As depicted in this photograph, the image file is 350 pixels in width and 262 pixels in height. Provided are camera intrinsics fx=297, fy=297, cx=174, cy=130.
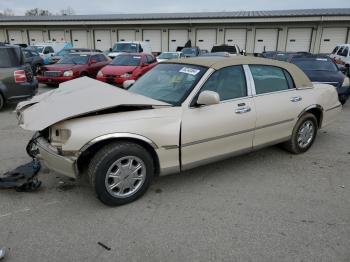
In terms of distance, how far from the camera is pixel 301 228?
3002 mm

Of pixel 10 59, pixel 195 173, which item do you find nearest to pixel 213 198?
pixel 195 173

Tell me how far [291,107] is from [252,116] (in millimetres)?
888

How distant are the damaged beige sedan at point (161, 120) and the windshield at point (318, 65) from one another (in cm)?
616

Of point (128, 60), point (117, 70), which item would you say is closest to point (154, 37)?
point (128, 60)

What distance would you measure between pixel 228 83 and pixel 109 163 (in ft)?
6.26

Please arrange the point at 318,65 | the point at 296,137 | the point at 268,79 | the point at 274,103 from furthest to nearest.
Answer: the point at 318,65, the point at 296,137, the point at 268,79, the point at 274,103

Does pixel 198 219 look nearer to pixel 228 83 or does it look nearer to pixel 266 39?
pixel 228 83

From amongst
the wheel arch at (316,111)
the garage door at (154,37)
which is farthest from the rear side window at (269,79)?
the garage door at (154,37)

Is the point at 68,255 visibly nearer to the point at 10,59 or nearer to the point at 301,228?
the point at 301,228

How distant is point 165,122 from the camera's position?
11.0ft

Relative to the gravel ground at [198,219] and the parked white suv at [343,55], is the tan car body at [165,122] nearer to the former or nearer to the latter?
the gravel ground at [198,219]

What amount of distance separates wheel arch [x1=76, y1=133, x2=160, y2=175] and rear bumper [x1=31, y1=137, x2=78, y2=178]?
0.30ft

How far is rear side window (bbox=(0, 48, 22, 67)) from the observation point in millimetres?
7848

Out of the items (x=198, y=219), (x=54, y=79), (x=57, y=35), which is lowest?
(x=198, y=219)
